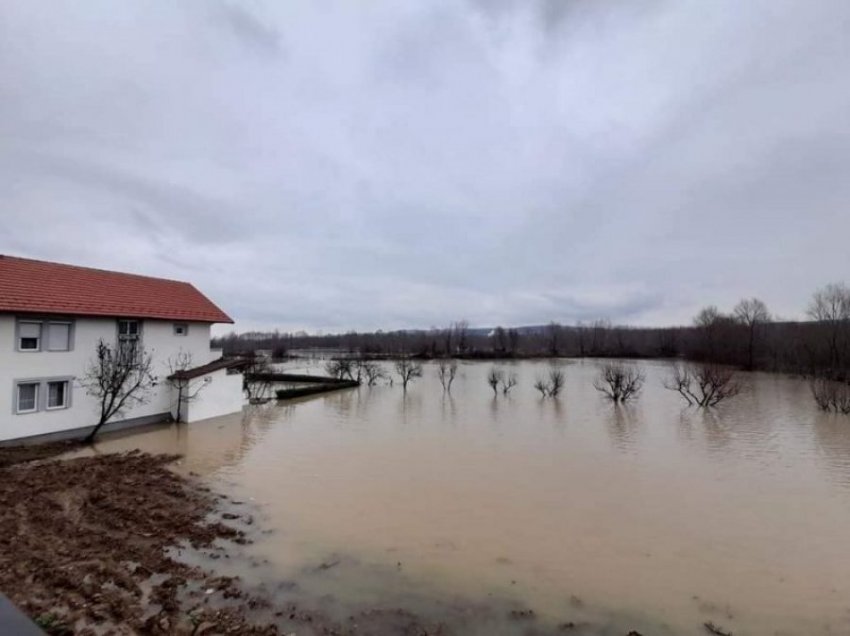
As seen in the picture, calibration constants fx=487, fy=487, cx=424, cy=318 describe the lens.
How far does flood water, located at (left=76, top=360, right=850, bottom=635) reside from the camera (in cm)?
532

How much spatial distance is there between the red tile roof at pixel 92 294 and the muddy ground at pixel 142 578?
248 inches

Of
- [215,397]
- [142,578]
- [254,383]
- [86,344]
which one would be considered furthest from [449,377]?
[142,578]

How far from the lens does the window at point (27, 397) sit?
1227cm

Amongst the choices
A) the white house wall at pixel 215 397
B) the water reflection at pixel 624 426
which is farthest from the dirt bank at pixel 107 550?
the water reflection at pixel 624 426

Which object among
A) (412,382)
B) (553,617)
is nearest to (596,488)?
(553,617)

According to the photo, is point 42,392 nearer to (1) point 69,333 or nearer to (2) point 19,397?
(2) point 19,397

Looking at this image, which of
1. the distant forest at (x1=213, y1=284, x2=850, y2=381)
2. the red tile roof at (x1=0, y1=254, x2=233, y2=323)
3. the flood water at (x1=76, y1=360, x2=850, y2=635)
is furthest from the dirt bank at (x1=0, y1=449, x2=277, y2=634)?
the distant forest at (x1=213, y1=284, x2=850, y2=381)

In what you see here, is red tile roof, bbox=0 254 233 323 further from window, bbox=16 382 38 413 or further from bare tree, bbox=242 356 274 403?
bare tree, bbox=242 356 274 403

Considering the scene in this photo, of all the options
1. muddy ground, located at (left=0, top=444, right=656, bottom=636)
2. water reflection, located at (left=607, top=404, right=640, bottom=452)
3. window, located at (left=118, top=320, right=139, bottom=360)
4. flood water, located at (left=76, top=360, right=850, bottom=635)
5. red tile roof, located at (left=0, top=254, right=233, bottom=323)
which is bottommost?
water reflection, located at (left=607, top=404, right=640, bottom=452)

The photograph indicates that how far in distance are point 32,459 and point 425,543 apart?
958 centimetres

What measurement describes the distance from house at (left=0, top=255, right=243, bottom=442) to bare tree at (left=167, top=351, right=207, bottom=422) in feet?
0.11

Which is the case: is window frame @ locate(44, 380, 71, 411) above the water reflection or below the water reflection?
above

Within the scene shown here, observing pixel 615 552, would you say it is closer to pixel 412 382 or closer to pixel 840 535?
pixel 840 535

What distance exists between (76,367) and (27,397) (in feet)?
4.36
